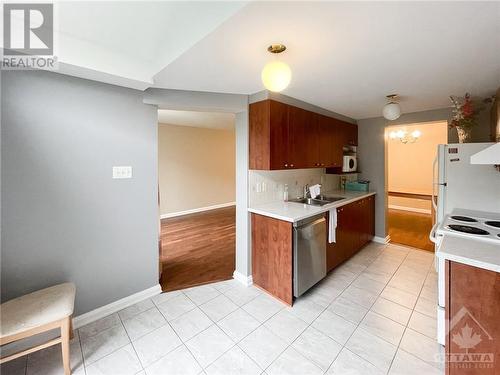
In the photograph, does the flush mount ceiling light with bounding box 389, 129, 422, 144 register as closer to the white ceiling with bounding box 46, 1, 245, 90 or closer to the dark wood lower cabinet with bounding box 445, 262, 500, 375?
the dark wood lower cabinet with bounding box 445, 262, 500, 375

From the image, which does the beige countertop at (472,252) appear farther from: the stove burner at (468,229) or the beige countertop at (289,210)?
the beige countertop at (289,210)

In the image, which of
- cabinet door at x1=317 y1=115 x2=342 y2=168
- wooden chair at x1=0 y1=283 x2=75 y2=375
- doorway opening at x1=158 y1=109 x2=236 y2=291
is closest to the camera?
wooden chair at x1=0 y1=283 x2=75 y2=375

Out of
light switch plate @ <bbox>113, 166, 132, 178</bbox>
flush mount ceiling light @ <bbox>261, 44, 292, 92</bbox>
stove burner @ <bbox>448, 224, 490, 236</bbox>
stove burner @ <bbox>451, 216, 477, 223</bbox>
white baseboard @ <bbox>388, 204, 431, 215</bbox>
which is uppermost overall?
flush mount ceiling light @ <bbox>261, 44, 292, 92</bbox>

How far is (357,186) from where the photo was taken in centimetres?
404

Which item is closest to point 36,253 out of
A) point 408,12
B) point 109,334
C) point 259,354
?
point 109,334

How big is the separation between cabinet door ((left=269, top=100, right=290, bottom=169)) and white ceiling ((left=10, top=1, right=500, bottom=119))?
1.08 ft

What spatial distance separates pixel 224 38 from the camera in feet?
4.66

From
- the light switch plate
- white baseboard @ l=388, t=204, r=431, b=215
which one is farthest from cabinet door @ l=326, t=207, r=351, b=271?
white baseboard @ l=388, t=204, r=431, b=215

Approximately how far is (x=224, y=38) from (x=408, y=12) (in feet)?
3.50

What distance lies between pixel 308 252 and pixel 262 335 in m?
0.92

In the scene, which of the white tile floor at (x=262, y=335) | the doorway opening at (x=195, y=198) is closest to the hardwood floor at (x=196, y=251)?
the doorway opening at (x=195, y=198)

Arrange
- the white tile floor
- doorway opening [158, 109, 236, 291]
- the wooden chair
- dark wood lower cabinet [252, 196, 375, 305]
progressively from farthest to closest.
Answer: doorway opening [158, 109, 236, 291] → dark wood lower cabinet [252, 196, 375, 305] → the white tile floor → the wooden chair

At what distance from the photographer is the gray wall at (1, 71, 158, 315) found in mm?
1681

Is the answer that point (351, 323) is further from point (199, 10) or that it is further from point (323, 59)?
point (199, 10)
